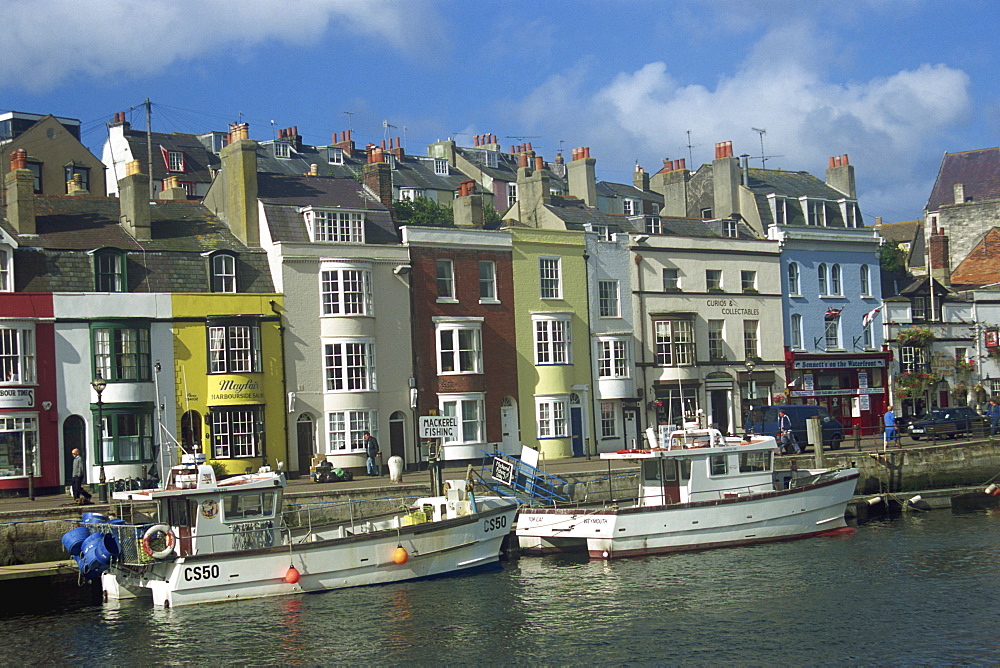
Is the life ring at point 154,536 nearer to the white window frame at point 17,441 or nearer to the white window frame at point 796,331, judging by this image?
the white window frame at point 17,441

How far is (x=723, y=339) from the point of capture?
58781mm

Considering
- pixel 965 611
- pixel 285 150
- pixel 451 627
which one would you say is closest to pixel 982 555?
pixel 965 611

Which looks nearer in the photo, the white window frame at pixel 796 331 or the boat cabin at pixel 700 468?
the boat cabin at pixel 700 468

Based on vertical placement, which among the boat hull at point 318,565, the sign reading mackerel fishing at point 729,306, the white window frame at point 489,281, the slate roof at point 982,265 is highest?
the slate roof at point 982,265

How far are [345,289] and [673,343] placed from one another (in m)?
17.0

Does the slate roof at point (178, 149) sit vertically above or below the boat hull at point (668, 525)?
above

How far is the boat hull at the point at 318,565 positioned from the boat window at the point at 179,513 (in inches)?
40.5

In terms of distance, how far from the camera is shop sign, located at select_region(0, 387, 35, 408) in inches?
1608

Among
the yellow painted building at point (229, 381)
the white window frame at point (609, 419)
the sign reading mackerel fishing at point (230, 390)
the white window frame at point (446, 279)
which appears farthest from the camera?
the white window frame at point (609, 419)

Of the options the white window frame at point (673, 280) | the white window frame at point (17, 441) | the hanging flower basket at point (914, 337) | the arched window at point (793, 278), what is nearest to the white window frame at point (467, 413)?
the white window frame at point (673, 280)

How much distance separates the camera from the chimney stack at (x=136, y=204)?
148 feet

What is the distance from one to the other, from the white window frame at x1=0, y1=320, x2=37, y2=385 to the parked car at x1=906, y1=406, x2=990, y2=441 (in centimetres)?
3516

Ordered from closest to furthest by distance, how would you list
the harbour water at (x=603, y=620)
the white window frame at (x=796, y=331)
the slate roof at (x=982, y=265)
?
1. the harbour water at (x=603, y=620)
2. the white window frame at (x=796, y=331)
3. the slate roof at (x=982, y=265)

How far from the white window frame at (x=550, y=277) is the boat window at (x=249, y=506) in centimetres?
2418
